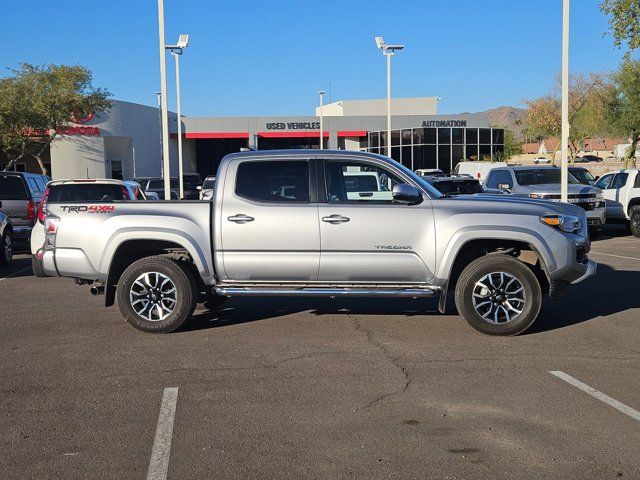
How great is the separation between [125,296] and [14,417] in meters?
2.80

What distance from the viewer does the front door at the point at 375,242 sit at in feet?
26.6

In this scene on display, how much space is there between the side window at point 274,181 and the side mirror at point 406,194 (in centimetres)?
102

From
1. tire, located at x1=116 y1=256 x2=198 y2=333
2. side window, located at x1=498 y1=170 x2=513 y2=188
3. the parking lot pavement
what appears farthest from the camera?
side window, located at x1=498 y1=170 x2=513 y2=188

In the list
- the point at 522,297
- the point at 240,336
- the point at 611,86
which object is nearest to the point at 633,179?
the point at 522,297

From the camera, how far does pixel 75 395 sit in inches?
242

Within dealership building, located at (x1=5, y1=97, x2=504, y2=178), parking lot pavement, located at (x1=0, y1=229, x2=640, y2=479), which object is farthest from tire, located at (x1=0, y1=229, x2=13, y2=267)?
dealership building, located at (x1=5, y1=97, x2=504, y2=178)

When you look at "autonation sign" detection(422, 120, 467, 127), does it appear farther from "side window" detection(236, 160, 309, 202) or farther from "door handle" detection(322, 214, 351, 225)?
"door handle" detection(322, 214, 351, 225)

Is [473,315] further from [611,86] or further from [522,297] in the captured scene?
[611,86]

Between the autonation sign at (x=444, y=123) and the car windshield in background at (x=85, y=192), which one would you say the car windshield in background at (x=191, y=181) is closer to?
the car windshield in background at (x=85, y=192)

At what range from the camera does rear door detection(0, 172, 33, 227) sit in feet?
57.1

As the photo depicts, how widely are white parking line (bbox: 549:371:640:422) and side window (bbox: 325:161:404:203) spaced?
2.74 m

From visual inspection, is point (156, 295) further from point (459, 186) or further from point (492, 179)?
point (492, 179)

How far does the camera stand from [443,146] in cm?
5653

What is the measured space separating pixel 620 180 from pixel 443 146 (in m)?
36.3
